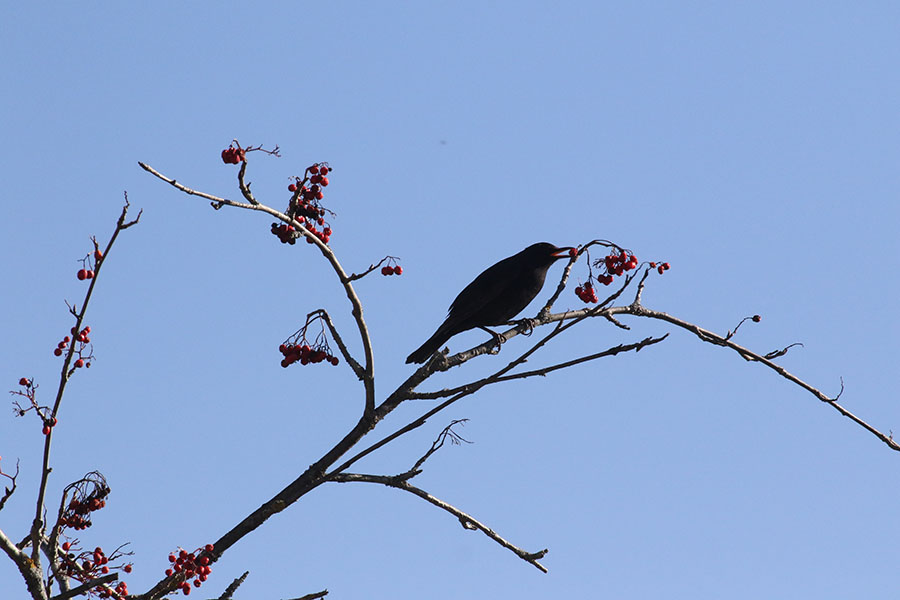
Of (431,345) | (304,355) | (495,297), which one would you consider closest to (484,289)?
(495,297)

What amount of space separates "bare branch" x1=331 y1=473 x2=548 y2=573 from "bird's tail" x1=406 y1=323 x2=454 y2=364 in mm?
2632

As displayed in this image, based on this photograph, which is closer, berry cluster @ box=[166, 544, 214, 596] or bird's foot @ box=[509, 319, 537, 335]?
berry cluster @ box=[166, 544, 214, 596]

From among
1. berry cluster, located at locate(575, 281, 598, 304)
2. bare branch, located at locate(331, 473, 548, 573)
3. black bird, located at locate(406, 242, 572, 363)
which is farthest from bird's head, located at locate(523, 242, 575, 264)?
bare branch, located at locate(331, 473, 548, 573)

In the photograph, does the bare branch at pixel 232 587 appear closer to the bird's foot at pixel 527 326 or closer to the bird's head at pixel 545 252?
the bird's foot at pixel 527 326

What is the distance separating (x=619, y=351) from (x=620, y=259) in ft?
6.11

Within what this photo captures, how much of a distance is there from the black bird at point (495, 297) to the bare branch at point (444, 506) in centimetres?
267

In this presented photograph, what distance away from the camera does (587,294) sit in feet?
20.2

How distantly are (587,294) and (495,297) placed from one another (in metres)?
1.77

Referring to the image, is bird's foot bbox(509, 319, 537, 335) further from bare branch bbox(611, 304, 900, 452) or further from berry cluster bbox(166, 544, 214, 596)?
berry cluster bbox(166, 544, 214, 596)

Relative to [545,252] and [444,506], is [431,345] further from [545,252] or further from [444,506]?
[444,506]

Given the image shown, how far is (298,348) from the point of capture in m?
5.61

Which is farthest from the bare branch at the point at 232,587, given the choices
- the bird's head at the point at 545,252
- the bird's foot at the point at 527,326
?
the bird's head at the point at 545,252

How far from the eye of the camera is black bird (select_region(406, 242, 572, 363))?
25.4ft

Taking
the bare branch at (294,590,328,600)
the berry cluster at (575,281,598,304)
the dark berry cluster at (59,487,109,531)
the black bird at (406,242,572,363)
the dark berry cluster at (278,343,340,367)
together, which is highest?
the black bird at (406,242,572,363)
